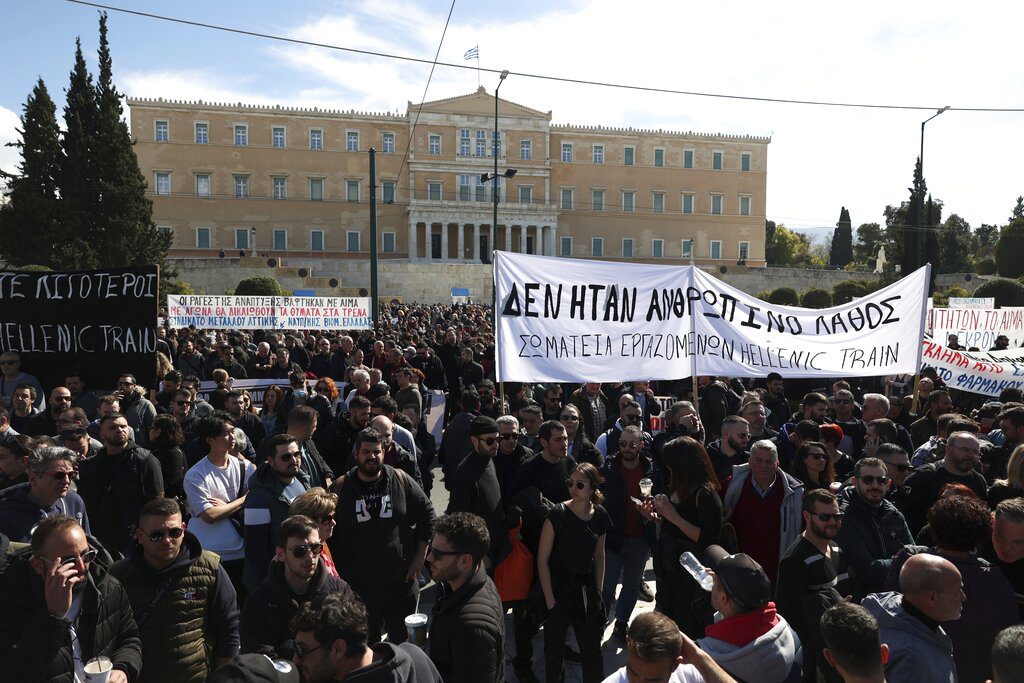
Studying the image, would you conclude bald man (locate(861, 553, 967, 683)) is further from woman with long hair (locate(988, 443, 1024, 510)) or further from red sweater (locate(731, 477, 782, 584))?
woman with long hair (locate(988, 443, 1024, 510))

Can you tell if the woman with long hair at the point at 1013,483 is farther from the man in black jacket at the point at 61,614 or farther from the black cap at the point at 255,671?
the man in black jacket at the point at 61,614

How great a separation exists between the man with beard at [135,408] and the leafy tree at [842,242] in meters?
72.7

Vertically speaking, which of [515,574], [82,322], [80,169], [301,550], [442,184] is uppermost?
[442,184]

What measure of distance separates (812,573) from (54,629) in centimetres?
271

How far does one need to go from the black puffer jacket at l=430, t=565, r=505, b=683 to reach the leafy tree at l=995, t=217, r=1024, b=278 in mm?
39473

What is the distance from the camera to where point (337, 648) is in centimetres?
206

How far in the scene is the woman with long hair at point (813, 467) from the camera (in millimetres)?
4363

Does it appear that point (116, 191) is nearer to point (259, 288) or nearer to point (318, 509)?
point (259, 288)

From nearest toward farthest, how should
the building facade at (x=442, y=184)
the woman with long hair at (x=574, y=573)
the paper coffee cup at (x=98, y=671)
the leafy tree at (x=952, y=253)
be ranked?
the paper coffee cup at (x=98, y=671) → the woman with long hair at (x=574, y=573) → the leafy tree at (x=952, y=253) → the building facade at (x=442, y=184)

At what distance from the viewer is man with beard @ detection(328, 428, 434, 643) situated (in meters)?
3.74

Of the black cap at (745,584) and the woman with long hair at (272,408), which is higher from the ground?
the black cap at (745,584)

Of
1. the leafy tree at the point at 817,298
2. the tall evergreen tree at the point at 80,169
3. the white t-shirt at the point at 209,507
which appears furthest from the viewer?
the leafy tree at the point at 817,298

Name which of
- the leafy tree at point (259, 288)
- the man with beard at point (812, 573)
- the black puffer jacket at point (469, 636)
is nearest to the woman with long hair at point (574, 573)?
the man with beard at point (812, 573)

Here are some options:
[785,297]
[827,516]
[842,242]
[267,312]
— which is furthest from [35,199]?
[842,242]
